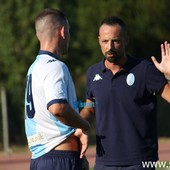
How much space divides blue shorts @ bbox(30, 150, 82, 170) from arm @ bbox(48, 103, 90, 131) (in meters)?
0.29

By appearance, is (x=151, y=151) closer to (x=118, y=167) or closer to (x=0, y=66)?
(x=118, y=167)

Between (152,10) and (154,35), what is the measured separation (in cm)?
128

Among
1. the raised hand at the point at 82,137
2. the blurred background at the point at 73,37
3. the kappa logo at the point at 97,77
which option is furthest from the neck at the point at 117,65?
the blurred background at the point at 73,37

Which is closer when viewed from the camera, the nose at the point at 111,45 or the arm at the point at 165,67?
the arm at the point at 165,67

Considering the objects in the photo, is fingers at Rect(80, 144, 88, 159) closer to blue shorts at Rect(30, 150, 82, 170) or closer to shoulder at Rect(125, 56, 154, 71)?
blue shorts at Rect(30, 150, 82, 170)

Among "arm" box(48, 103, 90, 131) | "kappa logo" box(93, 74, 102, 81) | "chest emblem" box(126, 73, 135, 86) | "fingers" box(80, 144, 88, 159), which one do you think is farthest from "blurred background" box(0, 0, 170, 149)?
"arm" box(48, 103, 90, 131)

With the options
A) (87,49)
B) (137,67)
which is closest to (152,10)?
(87,49)

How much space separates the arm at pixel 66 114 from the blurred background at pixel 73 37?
1661 cm

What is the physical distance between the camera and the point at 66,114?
5.34 m

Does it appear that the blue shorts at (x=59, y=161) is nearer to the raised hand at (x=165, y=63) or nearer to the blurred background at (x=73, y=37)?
the raised hand at (x=165, y=63)

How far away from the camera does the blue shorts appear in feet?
18.2

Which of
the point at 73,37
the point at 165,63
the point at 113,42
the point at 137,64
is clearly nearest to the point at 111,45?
the point at 113,42

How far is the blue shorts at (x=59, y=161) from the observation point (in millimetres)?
5555

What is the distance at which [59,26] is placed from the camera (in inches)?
219
